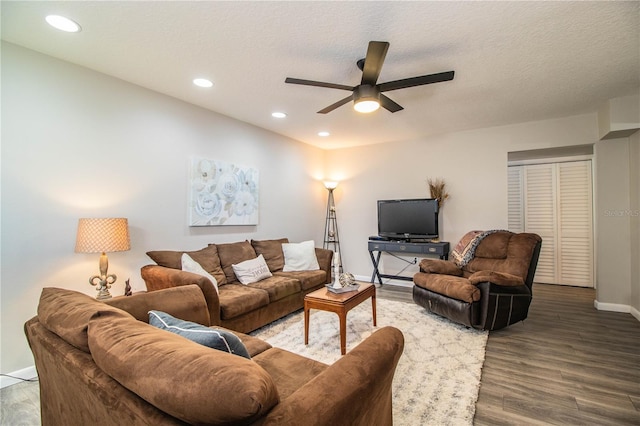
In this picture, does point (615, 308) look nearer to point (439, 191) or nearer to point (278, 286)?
point (439, 191)

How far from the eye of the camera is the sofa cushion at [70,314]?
115 centimetres

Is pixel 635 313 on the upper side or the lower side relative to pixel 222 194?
lower

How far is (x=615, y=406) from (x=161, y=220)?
390 centimetres

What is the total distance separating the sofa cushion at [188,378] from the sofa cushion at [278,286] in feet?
7.32

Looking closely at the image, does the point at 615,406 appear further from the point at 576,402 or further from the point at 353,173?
the point at 353,173

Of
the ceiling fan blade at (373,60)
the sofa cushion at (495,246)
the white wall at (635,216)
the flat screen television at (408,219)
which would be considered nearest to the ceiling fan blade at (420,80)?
the ceiling fan blade at (373,60)

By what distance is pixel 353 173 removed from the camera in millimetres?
5648

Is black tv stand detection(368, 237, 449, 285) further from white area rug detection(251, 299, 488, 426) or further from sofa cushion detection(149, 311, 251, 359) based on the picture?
sofa cushion detection(149, 311, 251, 359)

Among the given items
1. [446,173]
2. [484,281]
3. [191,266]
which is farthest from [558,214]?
[191,266]

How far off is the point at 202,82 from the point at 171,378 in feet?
9.17

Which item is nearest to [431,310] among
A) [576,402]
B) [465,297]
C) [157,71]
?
[465,297]

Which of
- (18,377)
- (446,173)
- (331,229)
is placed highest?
(446,173)

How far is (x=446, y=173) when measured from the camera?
4.80 metres

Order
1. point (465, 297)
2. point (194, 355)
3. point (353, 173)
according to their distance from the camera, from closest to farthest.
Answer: point (194, 355), point (465, 297), point (353, 173)
